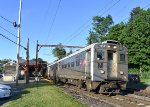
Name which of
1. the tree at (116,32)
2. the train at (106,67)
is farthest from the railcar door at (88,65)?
the tree at (116,32)

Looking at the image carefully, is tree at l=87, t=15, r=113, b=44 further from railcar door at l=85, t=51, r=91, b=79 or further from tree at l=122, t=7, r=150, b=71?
railcar door at l=85, t=51, r=91, b=79

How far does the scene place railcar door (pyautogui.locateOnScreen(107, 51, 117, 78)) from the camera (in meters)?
25.0

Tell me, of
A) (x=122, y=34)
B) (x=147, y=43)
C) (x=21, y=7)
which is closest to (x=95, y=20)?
(x=122, y=34)

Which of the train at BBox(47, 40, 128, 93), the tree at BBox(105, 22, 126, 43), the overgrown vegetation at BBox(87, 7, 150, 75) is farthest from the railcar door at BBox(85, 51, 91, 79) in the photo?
the tree at BBox(105, 22, 126, 43)

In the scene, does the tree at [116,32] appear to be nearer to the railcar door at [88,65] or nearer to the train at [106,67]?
the railcar door at [88,65]

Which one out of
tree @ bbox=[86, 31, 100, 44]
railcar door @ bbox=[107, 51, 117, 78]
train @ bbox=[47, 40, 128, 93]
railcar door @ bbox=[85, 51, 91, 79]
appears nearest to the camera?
train @ bbox=[47, 40, 128, 93]

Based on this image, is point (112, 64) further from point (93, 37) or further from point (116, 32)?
point (93, 37)

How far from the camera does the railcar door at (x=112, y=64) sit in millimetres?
25016

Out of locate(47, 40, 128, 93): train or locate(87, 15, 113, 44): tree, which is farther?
locate(87, 15, 113, 44): tree

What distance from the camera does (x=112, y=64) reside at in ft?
82.7

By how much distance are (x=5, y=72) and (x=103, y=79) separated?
1498 inches

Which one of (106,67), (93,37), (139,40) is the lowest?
(106,67)

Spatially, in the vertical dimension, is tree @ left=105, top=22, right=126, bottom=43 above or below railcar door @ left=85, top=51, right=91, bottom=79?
above

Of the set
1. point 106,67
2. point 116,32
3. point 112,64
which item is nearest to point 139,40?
point 116,32
